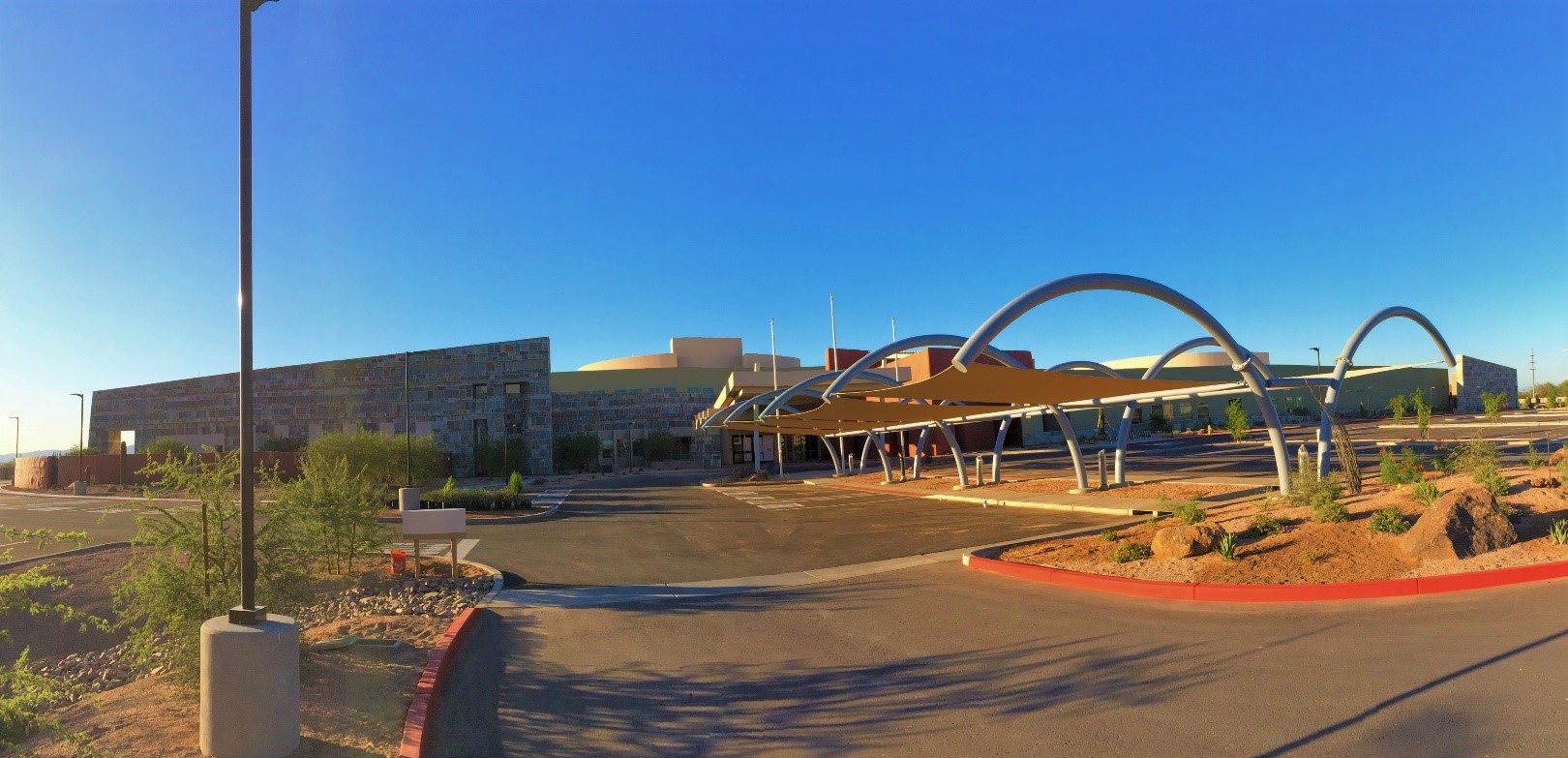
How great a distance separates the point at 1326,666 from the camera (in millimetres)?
6332

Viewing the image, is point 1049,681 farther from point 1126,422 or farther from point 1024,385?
point 1126,422

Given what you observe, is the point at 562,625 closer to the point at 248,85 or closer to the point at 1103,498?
the point at 248,85

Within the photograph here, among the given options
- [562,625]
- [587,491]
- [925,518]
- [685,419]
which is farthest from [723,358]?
[562,625]

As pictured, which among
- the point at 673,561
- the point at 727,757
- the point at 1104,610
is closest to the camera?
the point at 727,757

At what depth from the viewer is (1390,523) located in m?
10.1

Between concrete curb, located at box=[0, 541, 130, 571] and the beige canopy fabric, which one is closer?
the beige canopy fabric

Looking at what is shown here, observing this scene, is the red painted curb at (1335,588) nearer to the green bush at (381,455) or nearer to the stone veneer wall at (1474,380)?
the green bush at (381,455)

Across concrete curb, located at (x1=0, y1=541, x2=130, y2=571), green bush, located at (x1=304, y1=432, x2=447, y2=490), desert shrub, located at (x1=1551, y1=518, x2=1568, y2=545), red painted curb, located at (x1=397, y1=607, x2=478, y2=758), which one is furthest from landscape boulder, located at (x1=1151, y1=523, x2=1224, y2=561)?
green bush, located at (x1=304, y1=432, x2=447, y2=490)

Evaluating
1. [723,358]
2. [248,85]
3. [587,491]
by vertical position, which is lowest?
[587,491]

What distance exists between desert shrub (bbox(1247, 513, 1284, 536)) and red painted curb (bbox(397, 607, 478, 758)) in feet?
33.3

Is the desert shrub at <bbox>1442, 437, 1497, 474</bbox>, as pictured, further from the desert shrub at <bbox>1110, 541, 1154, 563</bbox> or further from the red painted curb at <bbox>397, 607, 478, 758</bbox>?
the red painted curb at <bbox>397, 607, 478, 758</bbox>

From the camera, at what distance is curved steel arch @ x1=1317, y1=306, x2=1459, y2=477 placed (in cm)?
1627

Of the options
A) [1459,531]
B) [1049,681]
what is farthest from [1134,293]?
[1049,681]

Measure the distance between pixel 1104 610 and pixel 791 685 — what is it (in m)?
3.84
